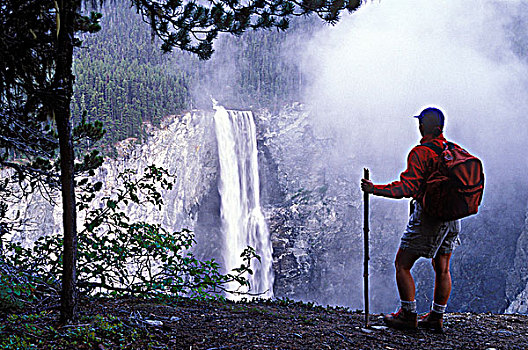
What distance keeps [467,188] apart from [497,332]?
1764mm

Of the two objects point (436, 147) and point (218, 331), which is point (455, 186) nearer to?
point (436, 147)

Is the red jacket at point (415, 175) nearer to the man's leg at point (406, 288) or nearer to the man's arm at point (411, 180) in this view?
the man's arm at point (411, 180)

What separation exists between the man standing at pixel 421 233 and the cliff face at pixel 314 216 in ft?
124

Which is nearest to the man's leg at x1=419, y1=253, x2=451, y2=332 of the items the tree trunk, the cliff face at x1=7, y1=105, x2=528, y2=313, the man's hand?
the man's hand

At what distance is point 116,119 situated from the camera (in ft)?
140

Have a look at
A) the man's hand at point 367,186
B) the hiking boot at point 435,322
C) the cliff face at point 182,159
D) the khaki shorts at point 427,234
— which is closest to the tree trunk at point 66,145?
the man's hand at point 367,186

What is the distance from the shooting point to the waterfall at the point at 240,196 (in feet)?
121

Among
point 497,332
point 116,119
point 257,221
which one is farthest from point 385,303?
point 497,332

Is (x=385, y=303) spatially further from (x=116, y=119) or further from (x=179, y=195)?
(x=116, y=119)

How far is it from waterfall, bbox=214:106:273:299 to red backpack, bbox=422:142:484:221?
33.6 m

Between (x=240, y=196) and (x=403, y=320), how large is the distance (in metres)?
35.9

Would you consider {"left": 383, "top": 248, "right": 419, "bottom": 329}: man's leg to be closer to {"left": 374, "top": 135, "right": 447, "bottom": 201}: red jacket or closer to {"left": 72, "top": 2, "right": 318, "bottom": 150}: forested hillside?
{"left": 374, "top": 135, "right": 447, "bottom": 201}: red jacket

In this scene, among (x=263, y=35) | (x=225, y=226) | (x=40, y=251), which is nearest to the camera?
(x=40, y=251)

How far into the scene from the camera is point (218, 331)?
302cm
